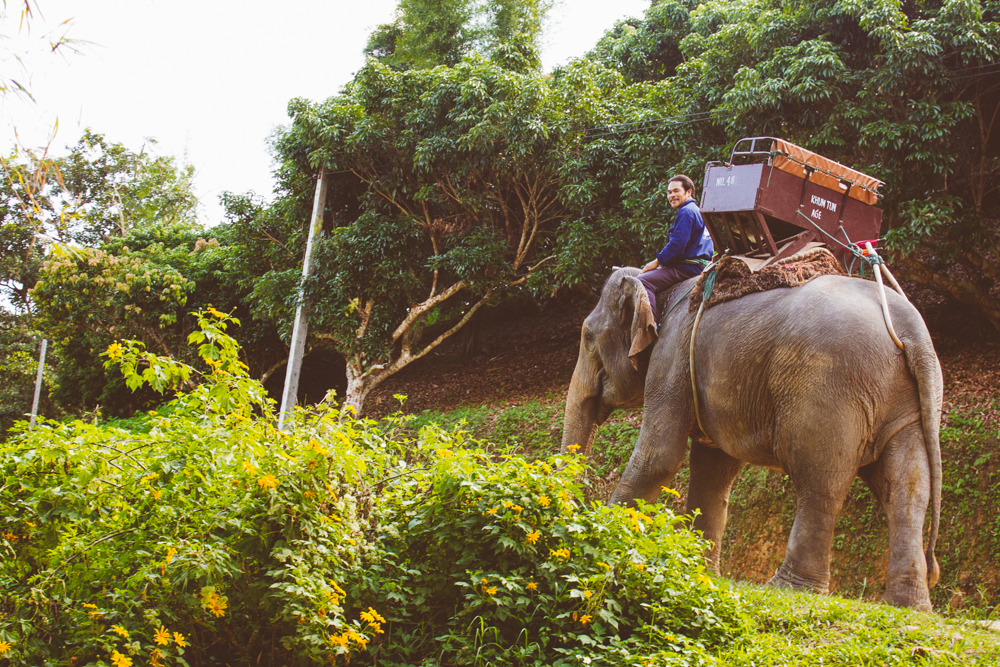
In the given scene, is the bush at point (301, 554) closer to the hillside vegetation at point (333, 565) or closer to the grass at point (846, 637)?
the hillside vegetation at point (333, 565)

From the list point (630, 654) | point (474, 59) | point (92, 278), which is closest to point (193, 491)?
point (630, 654)

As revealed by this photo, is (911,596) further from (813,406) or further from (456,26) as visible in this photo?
(456,26)

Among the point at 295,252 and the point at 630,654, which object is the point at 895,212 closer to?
the point at 630,654

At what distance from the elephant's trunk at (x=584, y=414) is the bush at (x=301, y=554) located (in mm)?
2431

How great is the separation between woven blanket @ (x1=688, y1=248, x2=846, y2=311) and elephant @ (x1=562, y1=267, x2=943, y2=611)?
0.07m

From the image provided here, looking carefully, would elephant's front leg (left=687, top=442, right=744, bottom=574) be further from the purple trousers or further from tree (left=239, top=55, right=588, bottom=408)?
tree (left=239, top=55, right=588, bottom=408)

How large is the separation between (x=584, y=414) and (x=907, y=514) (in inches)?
111

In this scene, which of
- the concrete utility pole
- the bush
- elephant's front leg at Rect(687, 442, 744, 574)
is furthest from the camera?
the concrete utility pole

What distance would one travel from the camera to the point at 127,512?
3.88 meters

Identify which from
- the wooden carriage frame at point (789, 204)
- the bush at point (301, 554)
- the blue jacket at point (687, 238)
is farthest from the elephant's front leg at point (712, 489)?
the bush at point (301, 554)

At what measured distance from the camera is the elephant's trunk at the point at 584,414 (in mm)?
7070

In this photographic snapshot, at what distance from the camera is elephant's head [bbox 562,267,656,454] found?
21.5 ft

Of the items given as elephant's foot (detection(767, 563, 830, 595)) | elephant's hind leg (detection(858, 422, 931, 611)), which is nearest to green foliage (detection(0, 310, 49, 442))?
elephant's foot (detection(767, 563, 830, 595))

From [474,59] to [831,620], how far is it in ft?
41.0
